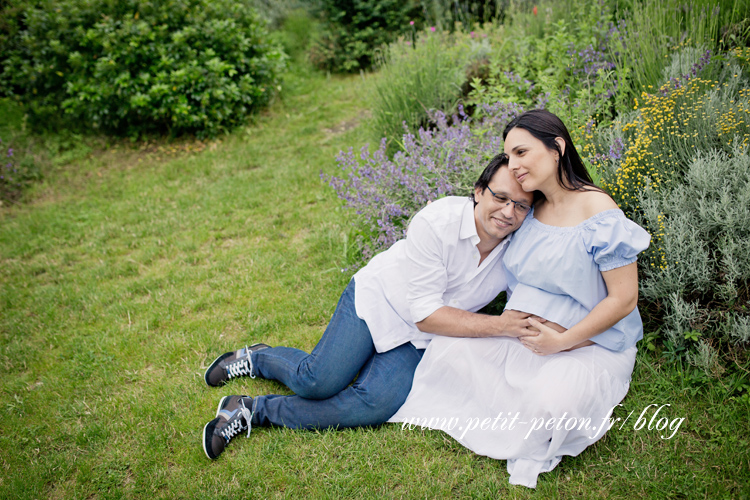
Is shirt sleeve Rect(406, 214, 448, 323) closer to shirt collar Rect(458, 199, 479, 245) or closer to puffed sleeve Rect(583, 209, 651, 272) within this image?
shirt collar Rect(458, 199, 479, 245)

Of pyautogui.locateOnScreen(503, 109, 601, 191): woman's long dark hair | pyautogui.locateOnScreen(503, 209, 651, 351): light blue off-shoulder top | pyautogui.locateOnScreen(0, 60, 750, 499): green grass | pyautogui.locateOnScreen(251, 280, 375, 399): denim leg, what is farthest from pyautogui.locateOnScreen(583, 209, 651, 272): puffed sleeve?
pyautogui.locateOnScreen(251, 280, 375, 399): denim leg

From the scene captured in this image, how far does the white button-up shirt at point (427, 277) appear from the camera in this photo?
8.80 ft

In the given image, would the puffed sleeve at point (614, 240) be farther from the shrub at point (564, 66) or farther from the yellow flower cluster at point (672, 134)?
the shrub at point (564, 66)

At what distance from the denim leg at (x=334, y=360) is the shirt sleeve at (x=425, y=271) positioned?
1.32 ft

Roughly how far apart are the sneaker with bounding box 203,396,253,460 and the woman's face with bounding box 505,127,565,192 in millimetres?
2043

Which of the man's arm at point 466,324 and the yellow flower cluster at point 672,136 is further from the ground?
the yellow flower cluster at point 672,136

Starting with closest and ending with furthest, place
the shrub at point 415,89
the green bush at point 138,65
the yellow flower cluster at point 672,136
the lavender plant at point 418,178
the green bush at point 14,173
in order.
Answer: the yellow flower cluster at point 672,136 → the lavender plant at point 418,178 → the shrub at point 415,89 → the green bush at point 14,173 → the green bush at point 138,65

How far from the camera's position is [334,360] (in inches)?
112

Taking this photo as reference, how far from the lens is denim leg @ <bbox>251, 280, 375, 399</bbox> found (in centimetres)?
283

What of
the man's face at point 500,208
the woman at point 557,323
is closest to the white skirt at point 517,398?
the woman at point 557,323

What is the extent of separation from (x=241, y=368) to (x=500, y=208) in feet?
6.56

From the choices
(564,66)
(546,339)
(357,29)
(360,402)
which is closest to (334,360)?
(360,402)

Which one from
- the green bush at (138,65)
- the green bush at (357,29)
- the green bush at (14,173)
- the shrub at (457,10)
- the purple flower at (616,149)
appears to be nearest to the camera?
the purple flower at (616,149)

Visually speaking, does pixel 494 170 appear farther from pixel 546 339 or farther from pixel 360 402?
pixel 360 402
